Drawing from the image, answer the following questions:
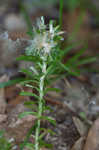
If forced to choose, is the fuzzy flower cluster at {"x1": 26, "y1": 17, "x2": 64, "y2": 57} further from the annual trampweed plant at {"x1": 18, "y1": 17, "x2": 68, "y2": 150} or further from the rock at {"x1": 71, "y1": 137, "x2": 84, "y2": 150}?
the rock at {"x1": 71, "y1": 137, "x2": 84, "y2": 150}

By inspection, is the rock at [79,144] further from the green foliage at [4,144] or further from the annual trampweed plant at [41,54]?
the green foliage at [4,144]

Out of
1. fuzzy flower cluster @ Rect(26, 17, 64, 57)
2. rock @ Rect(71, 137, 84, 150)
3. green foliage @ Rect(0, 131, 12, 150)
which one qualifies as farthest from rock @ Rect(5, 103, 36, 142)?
fuzzy flower cluster @ Rect(26, 17, 64, 57)

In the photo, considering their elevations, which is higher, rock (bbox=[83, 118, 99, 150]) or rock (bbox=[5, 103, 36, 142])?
rock (bbox=[5, 103, 36, 142])

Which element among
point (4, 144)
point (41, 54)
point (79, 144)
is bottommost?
point (79, 144)

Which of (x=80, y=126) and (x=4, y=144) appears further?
(x=80, y=126)

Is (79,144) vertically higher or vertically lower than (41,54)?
lower

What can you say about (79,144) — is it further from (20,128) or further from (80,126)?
(20,128)

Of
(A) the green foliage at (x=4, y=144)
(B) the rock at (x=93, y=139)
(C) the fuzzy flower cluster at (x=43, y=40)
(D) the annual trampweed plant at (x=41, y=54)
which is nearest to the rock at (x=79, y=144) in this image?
(B) the rock at (x=93, y=139)

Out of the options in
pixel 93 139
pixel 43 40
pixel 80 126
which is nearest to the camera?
pixel 43 40

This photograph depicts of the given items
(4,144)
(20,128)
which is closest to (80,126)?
(20,128)
